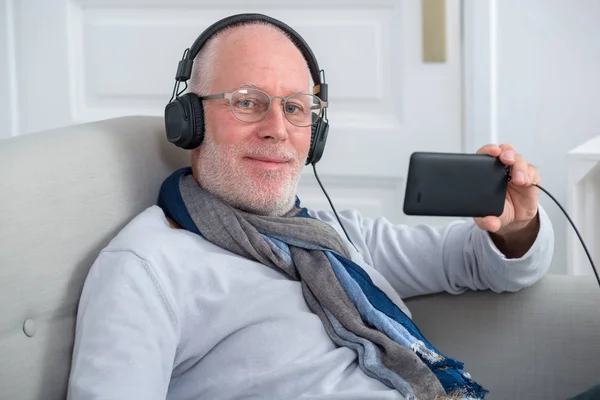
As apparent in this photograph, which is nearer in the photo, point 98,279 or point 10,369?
point 10,369

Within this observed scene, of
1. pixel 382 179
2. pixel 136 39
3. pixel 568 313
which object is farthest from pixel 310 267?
pixel 136 39

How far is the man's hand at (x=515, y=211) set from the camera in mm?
1401

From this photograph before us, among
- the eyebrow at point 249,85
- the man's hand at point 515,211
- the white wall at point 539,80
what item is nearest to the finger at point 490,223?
the man's hand at point 515,211

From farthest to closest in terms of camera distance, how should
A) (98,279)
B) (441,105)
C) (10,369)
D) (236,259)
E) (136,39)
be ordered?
(136,39)
(441,105)
(236,259)
(98,279)
(10,369)

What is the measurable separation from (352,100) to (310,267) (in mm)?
1246

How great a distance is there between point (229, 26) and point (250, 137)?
0.19 metres

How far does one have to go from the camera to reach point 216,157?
56.9 inches

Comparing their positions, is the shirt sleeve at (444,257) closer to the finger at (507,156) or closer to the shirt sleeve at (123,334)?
the finger at (507,156)

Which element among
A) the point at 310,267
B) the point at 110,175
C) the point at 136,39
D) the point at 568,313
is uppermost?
the point at 136,39

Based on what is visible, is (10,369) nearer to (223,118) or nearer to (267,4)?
(223,118)

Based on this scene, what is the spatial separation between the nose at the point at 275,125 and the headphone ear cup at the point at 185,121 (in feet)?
0.34

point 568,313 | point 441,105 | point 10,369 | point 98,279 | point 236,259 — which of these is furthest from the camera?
point 441,105

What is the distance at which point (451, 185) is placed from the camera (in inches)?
53.3

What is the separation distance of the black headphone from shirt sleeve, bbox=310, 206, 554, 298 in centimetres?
19
